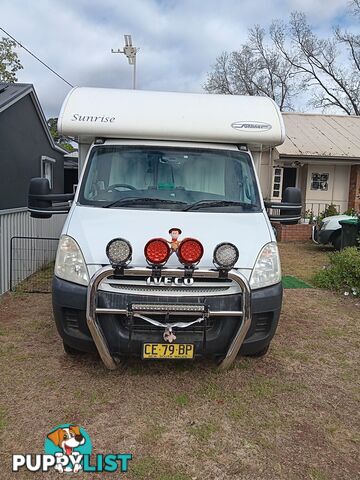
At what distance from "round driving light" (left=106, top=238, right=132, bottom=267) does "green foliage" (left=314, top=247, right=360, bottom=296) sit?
16.5ft

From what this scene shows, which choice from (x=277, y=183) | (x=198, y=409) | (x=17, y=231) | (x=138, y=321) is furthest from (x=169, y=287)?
(x=277, y=183)

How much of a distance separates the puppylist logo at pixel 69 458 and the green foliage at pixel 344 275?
5.39m

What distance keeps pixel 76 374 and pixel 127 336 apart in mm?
863

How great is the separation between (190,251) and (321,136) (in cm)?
1412

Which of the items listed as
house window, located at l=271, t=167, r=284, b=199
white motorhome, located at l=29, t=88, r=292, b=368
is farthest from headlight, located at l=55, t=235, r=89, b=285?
house window, located at l=271, t=167, r=284, b=199

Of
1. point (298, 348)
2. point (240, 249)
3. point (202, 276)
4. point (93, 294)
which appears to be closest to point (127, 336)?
point (93, 294)

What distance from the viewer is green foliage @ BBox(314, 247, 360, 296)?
7.18 metres

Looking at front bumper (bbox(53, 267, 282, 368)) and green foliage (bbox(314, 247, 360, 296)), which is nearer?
front bumper (bbox(53, 267, 282, 368))

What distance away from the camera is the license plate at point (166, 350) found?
3445mm

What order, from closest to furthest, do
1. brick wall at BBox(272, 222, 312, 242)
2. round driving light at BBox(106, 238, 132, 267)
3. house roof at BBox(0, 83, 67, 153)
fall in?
round driving light at BBox(106, 238, 132, 267) < house roof at BBox(0, 83, 67, 153) < brick wall at BBox(272, 222, 312, 242)

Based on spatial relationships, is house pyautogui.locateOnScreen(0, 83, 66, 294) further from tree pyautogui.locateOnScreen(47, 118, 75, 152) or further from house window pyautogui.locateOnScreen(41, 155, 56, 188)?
tree pyautogui.locateOnScreen(47, 118, 75, 152)

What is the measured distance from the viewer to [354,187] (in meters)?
15.3

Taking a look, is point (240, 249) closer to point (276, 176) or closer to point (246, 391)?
point (246, 391)

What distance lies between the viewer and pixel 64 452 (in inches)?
114
